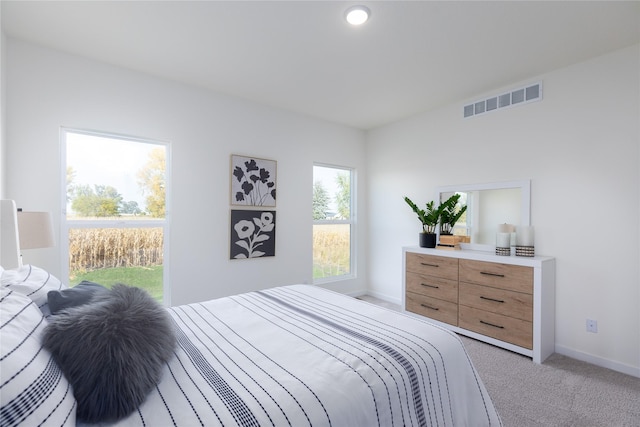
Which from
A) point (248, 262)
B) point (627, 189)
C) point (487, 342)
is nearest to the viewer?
point (627, 189)

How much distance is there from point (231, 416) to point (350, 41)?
8.19 feet

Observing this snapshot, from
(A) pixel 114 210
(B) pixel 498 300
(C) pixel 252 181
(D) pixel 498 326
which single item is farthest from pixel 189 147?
(D) pixel 498 326

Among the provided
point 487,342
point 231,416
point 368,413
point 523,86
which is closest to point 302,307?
point 368,413

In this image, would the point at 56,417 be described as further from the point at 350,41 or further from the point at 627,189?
the point at 627,189

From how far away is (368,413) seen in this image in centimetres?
102

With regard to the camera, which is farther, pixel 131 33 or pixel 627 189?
pixel 627 189

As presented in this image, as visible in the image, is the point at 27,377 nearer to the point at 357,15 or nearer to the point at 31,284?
the point at 31,284

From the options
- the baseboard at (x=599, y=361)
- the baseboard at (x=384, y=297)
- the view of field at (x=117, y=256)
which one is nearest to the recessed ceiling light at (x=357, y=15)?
the view of field at (x=117, y=256)

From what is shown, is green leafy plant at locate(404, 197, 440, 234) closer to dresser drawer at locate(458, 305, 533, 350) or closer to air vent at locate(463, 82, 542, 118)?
dresser drawer at locate(458, 305, 533, 350)

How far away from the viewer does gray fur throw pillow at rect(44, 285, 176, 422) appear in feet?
2.69

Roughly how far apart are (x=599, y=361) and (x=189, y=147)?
14.1ft

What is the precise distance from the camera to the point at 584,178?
2639 millimetres

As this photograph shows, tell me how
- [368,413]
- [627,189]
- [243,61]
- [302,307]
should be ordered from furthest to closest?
[243,61]
[627,189]
[302,307]
[368,413]

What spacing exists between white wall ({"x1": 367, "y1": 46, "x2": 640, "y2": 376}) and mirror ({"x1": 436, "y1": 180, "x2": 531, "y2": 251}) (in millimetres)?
81
